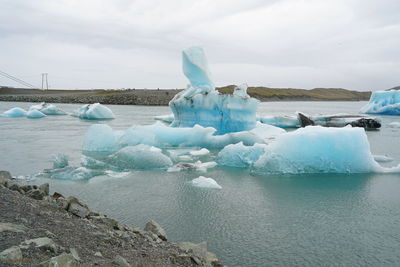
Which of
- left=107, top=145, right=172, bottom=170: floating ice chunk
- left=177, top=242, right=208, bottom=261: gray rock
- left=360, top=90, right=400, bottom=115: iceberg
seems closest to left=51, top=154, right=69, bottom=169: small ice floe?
left=107, top=145, right=172, bottom=170: floating ice chunk

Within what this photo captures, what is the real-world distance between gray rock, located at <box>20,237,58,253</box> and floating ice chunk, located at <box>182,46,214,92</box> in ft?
33.7

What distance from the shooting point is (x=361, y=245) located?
3.92 meters

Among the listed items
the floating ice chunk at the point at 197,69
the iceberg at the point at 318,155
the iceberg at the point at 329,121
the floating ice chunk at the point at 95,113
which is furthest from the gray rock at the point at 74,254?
the floating ice chunk at the point at 95,113

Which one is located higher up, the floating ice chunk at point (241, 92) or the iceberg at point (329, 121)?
the floating ice chunk at point (241, 92)

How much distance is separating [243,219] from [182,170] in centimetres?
296

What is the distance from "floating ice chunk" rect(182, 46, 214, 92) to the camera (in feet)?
42.1

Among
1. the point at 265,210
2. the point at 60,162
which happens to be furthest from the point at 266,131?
the point at 265,210

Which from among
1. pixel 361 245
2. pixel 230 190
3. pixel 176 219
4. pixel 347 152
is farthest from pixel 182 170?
pixel 361 245

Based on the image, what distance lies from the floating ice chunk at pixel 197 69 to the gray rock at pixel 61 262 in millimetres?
10496

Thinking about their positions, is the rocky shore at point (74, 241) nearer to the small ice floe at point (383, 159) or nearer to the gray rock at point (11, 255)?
the gray rock at point (11, 255)

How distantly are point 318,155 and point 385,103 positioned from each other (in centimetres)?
2215

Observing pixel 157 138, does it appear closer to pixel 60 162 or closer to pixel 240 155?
pixel 240 155

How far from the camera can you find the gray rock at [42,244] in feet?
7.84

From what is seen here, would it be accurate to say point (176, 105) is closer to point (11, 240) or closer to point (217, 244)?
point (217, 244)
